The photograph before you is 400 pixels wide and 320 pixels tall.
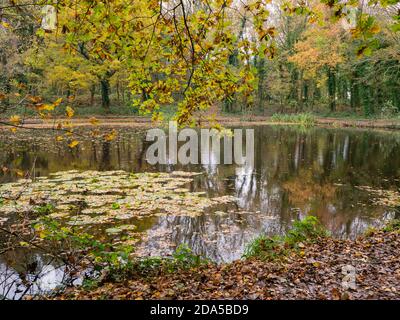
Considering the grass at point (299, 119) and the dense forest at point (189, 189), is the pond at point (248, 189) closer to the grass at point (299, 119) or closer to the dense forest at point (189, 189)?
the dense forest at point (189, 189)

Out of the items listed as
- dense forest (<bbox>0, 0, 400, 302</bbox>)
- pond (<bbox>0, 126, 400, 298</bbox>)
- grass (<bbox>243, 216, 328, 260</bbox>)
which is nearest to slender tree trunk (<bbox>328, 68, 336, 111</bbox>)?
dense forest (<bbox>0, 0, 400, 302</bbox>)

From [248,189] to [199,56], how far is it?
25.5 ft

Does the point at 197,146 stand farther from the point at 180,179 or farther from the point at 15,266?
the point at 15,266

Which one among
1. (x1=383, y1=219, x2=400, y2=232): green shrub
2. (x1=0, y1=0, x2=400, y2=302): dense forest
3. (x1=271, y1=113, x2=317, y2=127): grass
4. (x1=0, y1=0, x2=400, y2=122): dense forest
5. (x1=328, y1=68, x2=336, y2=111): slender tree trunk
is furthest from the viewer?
(x1=328, y1=68, x2=336, y2=111): slender tree trunk

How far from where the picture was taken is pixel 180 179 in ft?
42.7

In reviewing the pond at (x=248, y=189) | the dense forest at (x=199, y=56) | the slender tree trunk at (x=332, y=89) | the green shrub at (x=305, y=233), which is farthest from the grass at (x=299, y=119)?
the green shrub at (x=305, y=233)

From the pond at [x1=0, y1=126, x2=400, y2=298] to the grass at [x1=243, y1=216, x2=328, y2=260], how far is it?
478mm

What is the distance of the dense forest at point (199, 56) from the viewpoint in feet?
13.2

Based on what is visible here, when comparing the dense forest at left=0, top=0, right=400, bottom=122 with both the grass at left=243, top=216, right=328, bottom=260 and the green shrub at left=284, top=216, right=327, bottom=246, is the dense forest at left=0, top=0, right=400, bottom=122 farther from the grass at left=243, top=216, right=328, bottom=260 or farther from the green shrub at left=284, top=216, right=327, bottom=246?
the green shrub at left=284, top=216, right=327, bottom=246

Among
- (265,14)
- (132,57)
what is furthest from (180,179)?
(265,14)

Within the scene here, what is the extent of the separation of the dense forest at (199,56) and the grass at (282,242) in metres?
2.76

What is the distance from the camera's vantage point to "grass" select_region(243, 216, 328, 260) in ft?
20.5

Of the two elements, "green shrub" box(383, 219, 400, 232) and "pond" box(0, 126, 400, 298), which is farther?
"green shrub" box(383, 219, 400, 232)

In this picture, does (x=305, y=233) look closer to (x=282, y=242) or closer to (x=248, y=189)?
(x=282, y=242)
